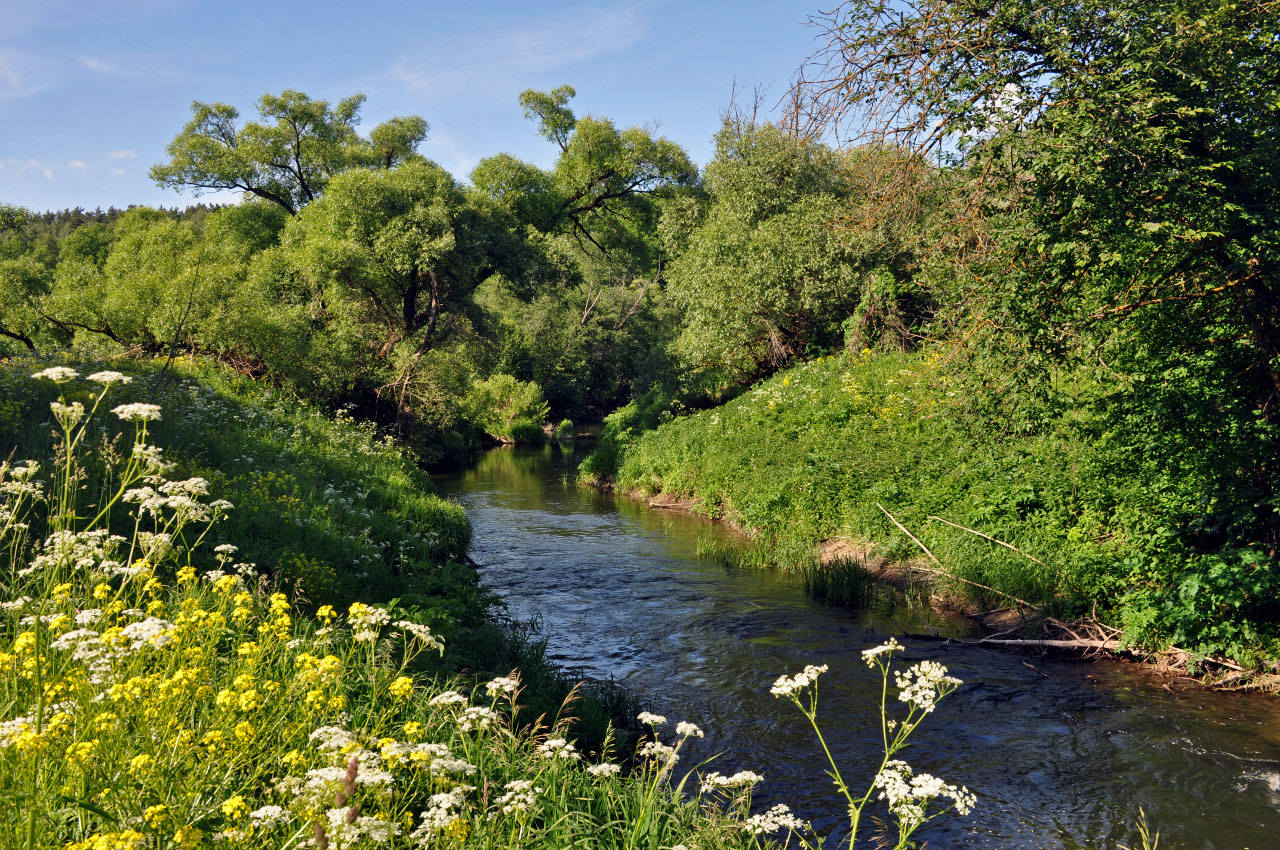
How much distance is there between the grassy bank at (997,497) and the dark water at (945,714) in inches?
38.3

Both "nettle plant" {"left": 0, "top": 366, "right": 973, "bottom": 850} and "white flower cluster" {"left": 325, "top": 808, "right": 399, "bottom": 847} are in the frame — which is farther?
"nettle plant" {"left": 0, "top": 366, "right": 973, "bottom": 850}

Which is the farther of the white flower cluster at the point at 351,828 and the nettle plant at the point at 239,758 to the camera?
the nettle plant at the point at 239,758

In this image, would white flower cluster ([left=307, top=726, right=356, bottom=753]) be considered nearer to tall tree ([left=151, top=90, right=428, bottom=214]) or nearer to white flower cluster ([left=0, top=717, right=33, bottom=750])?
white flower cluster ([left=0, top=717, right=33, bottom=750])

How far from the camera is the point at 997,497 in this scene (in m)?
12.7

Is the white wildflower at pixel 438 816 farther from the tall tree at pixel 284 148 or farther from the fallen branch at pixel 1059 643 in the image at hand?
the tall tree at pixel 284 148

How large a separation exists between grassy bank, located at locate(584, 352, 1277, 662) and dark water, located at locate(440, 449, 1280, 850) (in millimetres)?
973

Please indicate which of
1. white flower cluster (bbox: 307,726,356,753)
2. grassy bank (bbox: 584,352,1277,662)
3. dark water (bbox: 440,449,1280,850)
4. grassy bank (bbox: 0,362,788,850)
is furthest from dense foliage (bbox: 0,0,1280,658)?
white flower cluster (bbox: 307,726,356,753)

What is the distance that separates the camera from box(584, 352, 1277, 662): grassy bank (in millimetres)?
8953

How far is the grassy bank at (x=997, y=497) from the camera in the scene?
8.95 m

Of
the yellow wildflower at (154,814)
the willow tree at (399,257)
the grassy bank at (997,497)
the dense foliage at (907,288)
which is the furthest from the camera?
the willow tree at (399,257)

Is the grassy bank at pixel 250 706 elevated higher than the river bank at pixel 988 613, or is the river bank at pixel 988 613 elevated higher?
the grassy bank at pixel 250 706

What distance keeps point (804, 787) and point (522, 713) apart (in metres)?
2.60

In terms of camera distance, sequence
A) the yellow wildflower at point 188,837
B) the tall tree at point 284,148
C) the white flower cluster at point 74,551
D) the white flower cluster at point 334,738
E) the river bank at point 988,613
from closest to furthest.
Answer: the yellow wildflower at point 188,837
the white flower cluster at point 334,738
the white flower cluster at point 74,551
the river bank at point 988,613
the tall tree at point 284,148

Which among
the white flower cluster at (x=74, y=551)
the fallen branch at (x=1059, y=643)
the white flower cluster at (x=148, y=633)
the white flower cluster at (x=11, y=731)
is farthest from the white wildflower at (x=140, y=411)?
the fallen branch at (x=1059, y=643)
